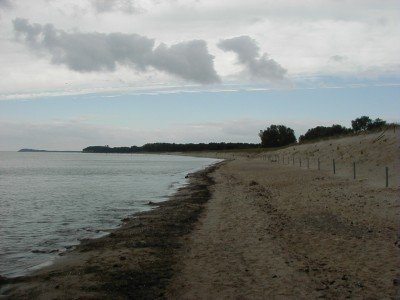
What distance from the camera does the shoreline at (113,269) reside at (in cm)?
856

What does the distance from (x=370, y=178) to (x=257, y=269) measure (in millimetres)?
17524

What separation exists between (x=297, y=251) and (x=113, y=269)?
14.8ft

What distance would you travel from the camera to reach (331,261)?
31.6 ft

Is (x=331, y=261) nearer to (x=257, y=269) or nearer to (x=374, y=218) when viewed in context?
(x=257, y=269)

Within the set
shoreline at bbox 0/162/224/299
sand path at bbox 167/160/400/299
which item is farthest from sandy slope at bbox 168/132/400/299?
shoreline at bbox 0/162/224/299

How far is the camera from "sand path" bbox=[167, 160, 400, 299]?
808 centimetres

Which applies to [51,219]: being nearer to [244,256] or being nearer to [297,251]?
[244,256]

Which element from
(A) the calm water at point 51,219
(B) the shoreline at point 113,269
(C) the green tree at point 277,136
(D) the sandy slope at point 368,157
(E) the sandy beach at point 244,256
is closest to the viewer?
(E) the sandy beach at point 244,256

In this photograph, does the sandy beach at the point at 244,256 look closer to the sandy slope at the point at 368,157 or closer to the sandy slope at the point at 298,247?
the sandy slope at the point at 298,247

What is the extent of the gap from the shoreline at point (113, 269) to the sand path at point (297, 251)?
505 mm

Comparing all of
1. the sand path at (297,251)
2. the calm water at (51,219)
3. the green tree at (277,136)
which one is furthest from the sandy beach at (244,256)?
the green tree at (277,136)

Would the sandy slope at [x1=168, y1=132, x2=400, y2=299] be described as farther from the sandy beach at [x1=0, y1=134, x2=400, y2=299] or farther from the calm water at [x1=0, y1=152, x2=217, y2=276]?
the calm water at [x1=0, y1=152, x2=217, y2=276]

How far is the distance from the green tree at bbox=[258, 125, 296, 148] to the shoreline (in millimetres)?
131076

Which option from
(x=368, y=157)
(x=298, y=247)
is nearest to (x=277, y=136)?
(x=368, y=157)
